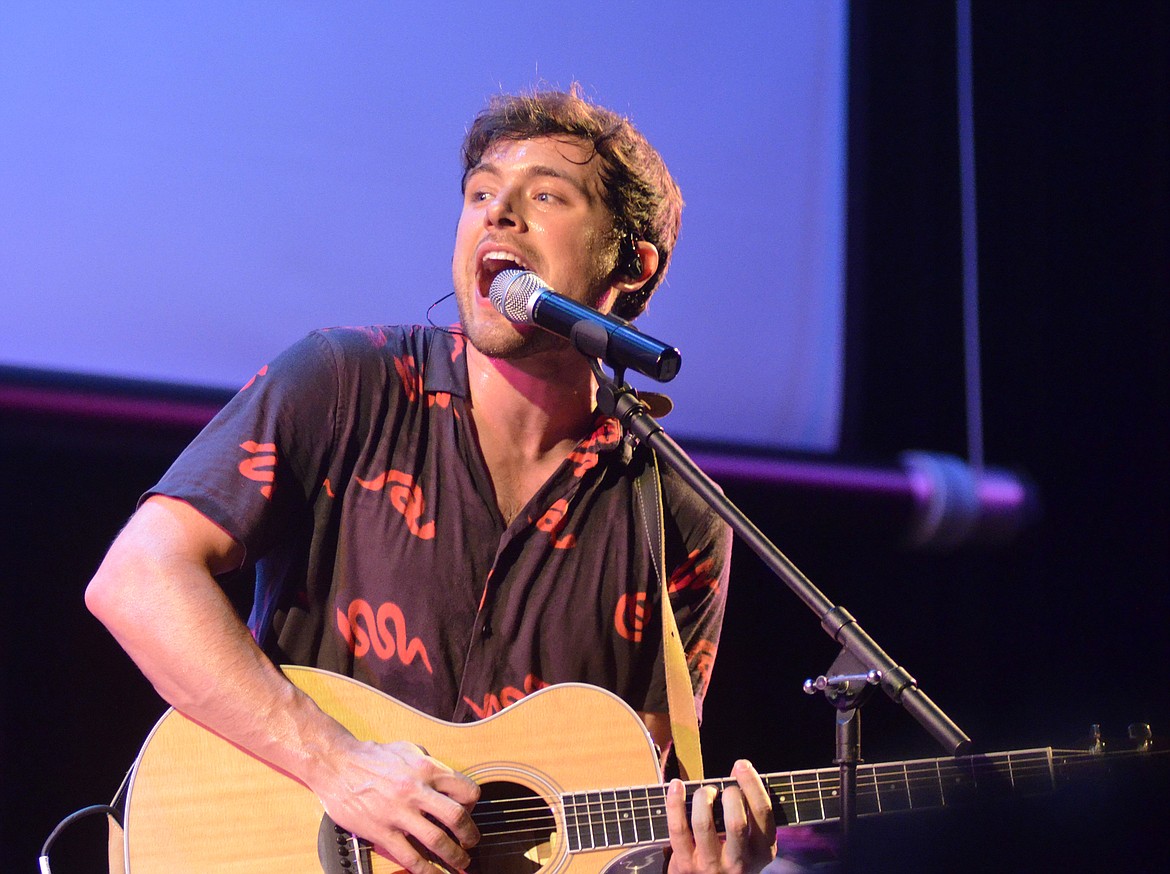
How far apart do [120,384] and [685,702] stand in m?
1.41

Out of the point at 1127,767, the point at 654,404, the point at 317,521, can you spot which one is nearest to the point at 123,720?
the point at 317,521

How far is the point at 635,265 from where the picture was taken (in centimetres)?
279

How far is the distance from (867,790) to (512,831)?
2.23ft

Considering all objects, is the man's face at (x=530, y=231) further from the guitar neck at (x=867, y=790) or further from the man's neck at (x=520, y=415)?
the guitar neck at (x=867, y=790)

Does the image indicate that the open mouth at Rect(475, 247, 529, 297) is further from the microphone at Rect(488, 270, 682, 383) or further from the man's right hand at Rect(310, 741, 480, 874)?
the man's right hand at Rect(310, 741, 480, 874)

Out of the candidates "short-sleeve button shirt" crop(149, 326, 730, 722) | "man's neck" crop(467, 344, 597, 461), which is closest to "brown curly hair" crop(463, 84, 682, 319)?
"man's neck" crop(467, 344, 597, 461)

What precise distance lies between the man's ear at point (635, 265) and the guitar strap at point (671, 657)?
492 mm

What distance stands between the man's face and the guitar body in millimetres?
817

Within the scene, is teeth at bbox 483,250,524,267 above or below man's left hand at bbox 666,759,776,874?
above

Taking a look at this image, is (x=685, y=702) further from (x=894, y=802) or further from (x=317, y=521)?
(x=317, y=521)

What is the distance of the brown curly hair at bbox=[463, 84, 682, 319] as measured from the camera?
263cm

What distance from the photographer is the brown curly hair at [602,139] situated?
2.63 meters

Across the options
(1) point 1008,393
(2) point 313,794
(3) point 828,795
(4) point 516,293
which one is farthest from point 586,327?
(1) point 1008,393

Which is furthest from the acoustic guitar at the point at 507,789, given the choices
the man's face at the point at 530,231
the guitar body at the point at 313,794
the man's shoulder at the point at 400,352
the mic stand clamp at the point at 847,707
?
the man's face at the point at 530,231
